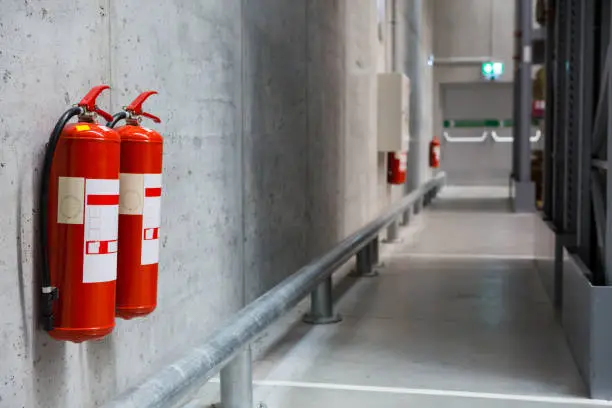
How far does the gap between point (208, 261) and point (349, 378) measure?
3.42 feet

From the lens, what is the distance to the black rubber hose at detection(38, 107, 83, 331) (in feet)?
7.49

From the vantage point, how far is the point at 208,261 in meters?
4.00

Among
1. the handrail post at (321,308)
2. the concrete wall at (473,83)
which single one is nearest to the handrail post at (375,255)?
the handrail post at (321,308)

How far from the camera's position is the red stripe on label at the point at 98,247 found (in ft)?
7.44

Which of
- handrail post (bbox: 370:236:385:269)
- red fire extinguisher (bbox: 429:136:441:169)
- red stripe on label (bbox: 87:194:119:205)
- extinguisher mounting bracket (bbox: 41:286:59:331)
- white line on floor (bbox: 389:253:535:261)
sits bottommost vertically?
white line on floor (bbox: 389:253:535:261)

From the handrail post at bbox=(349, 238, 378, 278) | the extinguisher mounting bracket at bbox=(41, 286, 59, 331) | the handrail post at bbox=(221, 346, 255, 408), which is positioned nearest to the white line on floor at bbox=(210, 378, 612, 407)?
the handrail post at bbox=(221, 346, 255, 408)

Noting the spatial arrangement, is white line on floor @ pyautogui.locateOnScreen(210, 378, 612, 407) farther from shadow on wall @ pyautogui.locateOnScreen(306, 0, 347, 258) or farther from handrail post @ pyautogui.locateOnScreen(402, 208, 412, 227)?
handrail post @ pyautogui.locateOnScreen(402, 208, 412, 227)

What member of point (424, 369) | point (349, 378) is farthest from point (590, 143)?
point (349, 378)

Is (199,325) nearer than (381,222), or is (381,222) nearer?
(199,325)

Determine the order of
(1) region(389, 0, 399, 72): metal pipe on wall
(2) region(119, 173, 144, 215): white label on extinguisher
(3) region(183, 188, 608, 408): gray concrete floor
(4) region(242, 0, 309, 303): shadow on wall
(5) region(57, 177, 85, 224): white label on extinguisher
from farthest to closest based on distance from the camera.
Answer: (1) region(389, 0, 399, 72): metal pipe on wall
(4) region(242, 0, 309, 303): shadow on wall
(3) region(183, 188, 608, 408): gray concrete floor
(2) region(119, 173, 144, 215): white label on extinguisher
(5) region(57, 177, 85, 224): white label on extinguisher

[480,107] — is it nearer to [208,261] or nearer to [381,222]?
[381,222]

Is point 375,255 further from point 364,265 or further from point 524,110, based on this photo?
point 524,110

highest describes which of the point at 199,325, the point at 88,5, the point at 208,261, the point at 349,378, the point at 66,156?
the point at 88,5

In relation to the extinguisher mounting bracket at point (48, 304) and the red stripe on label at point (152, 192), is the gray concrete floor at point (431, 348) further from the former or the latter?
the extinguisher mounting bracket at point (48, 304)
